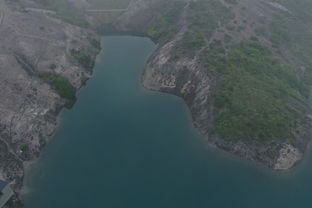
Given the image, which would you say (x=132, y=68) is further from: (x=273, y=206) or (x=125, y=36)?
(x=273, y=206)

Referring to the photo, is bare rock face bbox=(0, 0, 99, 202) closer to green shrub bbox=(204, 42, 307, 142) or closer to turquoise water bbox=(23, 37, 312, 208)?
turquoise water bbox=(23, 37, 312, 208)

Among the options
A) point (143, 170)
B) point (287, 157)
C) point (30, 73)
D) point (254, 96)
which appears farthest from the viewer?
point (30, 73)

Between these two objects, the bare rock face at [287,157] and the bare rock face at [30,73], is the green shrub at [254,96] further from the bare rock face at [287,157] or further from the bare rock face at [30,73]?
the bare rock face at [30,73]

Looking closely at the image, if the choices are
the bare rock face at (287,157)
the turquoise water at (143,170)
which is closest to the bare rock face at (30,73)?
the turquoise water at (143,170)

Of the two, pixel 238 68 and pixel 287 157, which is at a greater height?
pixel 238 68

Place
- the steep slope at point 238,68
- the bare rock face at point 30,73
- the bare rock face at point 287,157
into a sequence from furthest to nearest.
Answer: the steep slope at point 238,68
the bare rock face at point 30,73
the bare rock face at point 287,157

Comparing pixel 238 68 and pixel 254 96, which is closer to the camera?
pixel 254 96

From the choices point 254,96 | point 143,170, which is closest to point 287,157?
point 254,96

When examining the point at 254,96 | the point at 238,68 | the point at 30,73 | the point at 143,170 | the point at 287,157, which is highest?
the point at 238,68

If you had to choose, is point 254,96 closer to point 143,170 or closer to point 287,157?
point 287,157
